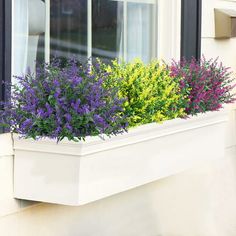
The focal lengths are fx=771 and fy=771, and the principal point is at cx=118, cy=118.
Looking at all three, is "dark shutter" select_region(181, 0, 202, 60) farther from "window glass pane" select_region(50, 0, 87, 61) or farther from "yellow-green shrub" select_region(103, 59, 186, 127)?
"window glass pane" select_region(50, 0, 87, 61)

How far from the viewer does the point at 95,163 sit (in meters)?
3.18

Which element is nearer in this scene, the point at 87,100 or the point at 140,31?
the point at 87,100

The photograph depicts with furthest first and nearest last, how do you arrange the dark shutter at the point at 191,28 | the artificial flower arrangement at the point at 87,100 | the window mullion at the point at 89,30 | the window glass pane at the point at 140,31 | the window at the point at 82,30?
the dark shutter at the point at 191,28 → the window glass pane at the point at 140,31 → the window mullion at the point at 89,30 → the window at the point at 82,30 → the artificial flower arrangement at the point at 87,100

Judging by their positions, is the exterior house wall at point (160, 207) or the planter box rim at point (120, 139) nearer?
the planter box rim at point (120, 139)

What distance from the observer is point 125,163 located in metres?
3.41

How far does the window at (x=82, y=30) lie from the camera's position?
340cm

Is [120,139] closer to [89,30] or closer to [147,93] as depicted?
[147,93]

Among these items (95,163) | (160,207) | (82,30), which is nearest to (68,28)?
(82,30)

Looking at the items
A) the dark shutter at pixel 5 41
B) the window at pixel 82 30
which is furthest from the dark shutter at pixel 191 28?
the dark shutter at pixel 5 41

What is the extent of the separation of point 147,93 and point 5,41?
0.70 metres

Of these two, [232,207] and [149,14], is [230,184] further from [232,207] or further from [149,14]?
[149,14]

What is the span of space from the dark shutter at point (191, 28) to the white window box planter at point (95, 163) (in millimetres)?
719

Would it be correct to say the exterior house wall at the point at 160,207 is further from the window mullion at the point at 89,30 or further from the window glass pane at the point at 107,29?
the window mullion at the point at 89,30

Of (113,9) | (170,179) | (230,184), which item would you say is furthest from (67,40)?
(230,184)
